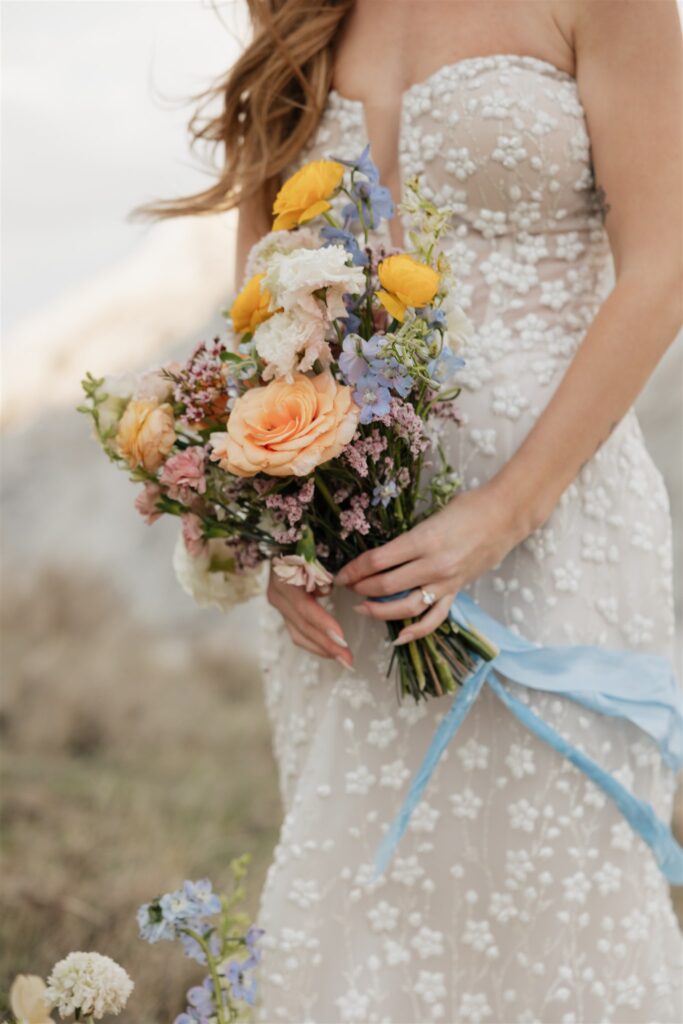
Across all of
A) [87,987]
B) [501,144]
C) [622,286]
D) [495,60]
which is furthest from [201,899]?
[495,60]

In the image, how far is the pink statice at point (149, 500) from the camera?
5.33ft

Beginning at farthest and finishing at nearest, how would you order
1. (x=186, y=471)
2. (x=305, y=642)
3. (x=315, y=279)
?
(x=305, y=642)
(x=186, y=471)
(x=315, y=279)

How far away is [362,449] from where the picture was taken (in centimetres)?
147

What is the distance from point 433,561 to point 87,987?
863mm

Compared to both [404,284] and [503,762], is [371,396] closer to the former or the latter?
[404,284]

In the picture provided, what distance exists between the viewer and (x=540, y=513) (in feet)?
5.82

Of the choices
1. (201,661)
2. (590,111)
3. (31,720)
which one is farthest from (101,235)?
(590,111)

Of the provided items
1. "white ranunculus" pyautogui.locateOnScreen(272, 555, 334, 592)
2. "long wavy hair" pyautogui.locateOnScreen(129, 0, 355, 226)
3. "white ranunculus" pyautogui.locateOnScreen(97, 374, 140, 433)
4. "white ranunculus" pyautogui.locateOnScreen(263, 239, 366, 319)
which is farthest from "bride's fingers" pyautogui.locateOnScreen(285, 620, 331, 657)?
"long wavy hair" pyautogui.locateOnScreen(129, 0, 355, 226)

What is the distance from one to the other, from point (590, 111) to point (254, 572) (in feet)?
3.06

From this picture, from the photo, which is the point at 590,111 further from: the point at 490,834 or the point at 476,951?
the point at 476,951

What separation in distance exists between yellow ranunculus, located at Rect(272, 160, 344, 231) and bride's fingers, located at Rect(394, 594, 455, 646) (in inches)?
23.6

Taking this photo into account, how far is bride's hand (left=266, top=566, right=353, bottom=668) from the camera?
1775 millimetres

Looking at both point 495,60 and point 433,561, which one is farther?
point 495,60

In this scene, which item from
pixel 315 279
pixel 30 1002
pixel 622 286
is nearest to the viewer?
pixel 30 1002
